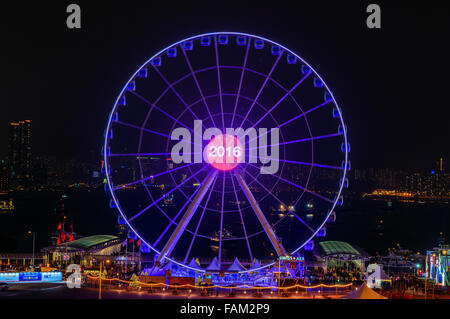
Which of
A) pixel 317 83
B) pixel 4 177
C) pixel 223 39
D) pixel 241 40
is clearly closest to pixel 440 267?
pixel 317 83

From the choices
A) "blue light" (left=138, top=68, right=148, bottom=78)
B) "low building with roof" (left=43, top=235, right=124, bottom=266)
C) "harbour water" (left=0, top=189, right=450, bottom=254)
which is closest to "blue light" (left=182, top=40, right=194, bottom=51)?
"blue light" (left=138, top=68, right=148, bottom=78)

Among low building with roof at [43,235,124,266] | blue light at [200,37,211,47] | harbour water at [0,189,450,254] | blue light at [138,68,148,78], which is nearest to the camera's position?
blue light at [138,68,148,78]

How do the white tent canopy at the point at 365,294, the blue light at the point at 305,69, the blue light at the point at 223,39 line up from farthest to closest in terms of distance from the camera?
the blue light at the point at 223,39
the blue light at the point at 305,69
the white tent canopy at the point at 365,294

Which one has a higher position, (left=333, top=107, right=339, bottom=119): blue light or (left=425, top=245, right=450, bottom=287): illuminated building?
(left=333, top=107, right=339, bottom=119): blue light

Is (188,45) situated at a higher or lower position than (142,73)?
higher

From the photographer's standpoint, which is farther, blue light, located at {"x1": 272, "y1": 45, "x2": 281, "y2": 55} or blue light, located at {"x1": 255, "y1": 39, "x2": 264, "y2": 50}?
blue light, located at {"x1": 255, "y1": 39, "x2": 264, "y2": 50}

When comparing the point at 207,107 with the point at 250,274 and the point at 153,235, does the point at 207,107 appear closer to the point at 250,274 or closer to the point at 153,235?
the point at 250,274

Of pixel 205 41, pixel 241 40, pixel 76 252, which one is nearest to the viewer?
pixel 205 41

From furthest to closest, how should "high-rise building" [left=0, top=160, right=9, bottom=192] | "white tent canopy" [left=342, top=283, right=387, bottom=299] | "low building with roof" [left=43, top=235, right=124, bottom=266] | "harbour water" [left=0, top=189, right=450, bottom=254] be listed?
"high-rise building" [left=0, top=160, right=9, bottom=192] → "harbour water" [left=0, top=189, right=450, bottom=254] → "low building with roof" [left=43, top=235, right=124, bottom=266] → "white tent canopy" [left=342, top=283, right=387, bottom=299]

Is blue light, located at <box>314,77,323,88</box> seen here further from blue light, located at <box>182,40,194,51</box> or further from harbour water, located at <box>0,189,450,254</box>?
harbour water, located at <box>0,189,450,254</box>

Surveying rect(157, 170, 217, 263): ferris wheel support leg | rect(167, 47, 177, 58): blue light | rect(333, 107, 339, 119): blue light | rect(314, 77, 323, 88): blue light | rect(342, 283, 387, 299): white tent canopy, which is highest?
rect(167, 47, 177, 58): blue light

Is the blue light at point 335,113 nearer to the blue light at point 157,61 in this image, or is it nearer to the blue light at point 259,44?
the blue light at point 259,44

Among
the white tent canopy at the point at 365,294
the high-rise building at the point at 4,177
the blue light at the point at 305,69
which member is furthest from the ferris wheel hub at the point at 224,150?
the high-rise building at the point at 4,177

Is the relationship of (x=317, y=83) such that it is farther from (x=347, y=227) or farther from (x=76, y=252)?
(x=347, y=227)
